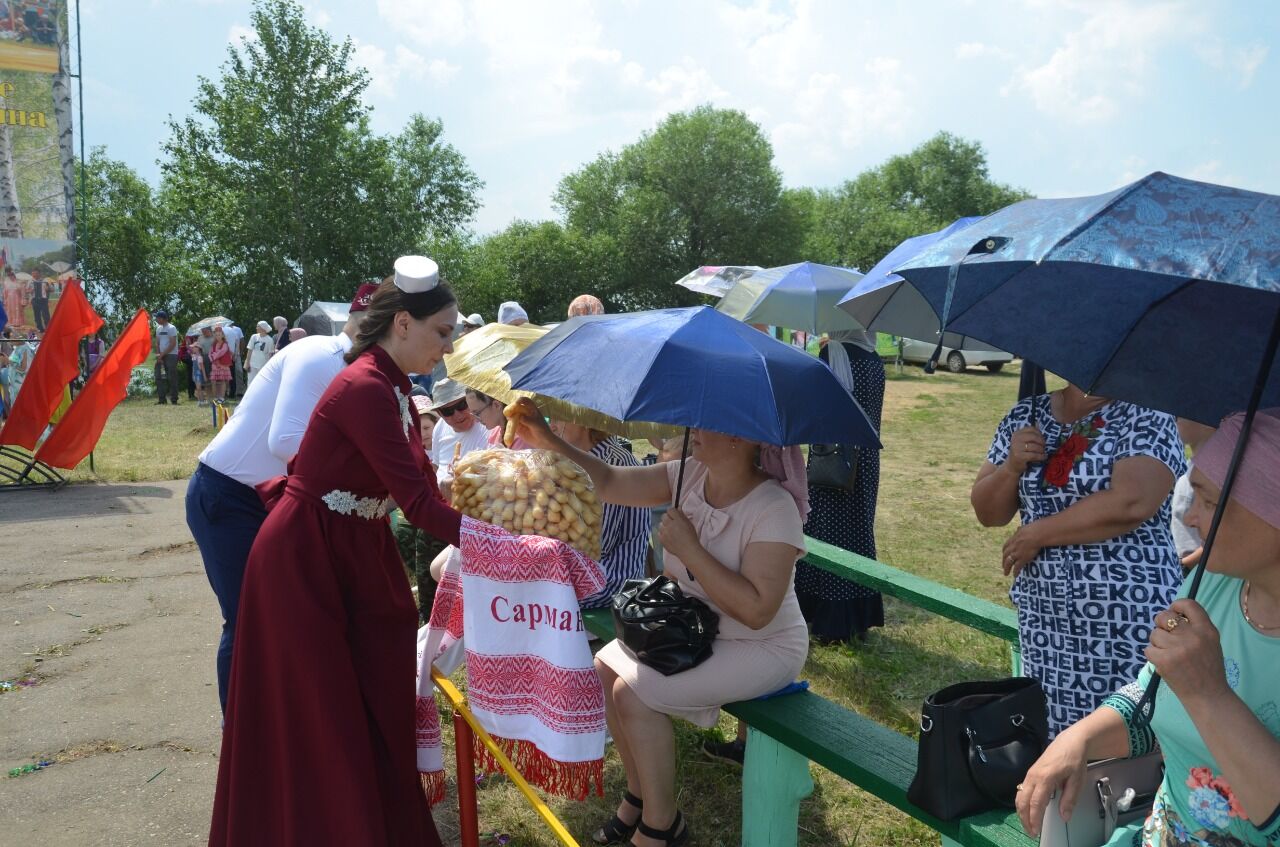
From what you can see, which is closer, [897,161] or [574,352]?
[574,352]

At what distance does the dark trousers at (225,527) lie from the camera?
3424 millimetres

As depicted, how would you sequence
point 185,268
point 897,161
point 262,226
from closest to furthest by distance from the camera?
Result: point 262,226
point 185,268
point 897,161

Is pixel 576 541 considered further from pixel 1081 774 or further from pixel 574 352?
pixel 1081 774

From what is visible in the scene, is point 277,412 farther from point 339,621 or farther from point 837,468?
point 837,468

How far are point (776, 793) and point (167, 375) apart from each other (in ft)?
71.2

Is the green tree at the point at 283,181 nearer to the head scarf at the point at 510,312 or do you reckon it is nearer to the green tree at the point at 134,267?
the green tree at the point at 134,267

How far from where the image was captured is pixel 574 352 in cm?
284

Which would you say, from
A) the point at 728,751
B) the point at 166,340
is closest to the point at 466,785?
the point at 728,751

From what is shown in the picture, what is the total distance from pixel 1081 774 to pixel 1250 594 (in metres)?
0.48

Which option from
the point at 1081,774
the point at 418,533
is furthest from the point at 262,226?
the point at 1081,774

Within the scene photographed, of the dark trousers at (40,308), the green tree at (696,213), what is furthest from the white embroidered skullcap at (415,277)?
the green tree at (696,213)

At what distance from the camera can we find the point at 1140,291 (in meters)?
1.98

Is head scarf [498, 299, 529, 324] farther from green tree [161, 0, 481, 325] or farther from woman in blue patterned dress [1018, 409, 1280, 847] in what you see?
green tree [161, 0, 481, 325]

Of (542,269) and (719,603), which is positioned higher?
(542,269)
